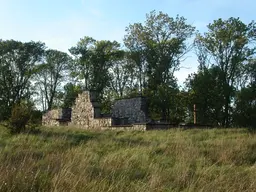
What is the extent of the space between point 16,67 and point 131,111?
22.0 metres

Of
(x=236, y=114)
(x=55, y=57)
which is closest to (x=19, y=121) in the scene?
(x=236, y=114)

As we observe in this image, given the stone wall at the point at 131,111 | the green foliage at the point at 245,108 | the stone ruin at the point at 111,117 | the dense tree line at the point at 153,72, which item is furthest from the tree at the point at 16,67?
the green foliage at the point at 245,108

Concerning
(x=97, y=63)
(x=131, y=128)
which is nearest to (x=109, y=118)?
(x=131, y=128)

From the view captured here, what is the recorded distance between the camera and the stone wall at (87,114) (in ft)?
73.5

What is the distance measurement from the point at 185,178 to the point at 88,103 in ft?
61.2

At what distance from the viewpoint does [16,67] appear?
40438 mm

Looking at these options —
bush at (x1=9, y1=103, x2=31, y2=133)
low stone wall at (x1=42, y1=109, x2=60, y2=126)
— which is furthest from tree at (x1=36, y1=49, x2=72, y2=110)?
bush at (x1=9, y1=103, x2=31, y2=133)

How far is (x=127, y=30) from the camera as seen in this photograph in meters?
39.2

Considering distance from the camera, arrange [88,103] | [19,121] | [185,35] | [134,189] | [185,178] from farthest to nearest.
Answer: [185,35] → [88,103] → [19,121] → [185,178] → [134,189]

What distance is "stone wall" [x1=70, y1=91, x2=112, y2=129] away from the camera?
73.5 ft

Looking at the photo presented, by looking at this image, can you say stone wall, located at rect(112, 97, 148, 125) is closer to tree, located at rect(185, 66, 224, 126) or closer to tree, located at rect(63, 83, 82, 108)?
tree, located at rect(185, 66, 224, 126)

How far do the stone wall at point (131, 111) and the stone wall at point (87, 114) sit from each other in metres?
1.13

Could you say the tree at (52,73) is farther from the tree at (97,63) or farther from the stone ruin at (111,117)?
the stone ruin at (111,117)

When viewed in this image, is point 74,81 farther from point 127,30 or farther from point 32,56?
point 127,30
